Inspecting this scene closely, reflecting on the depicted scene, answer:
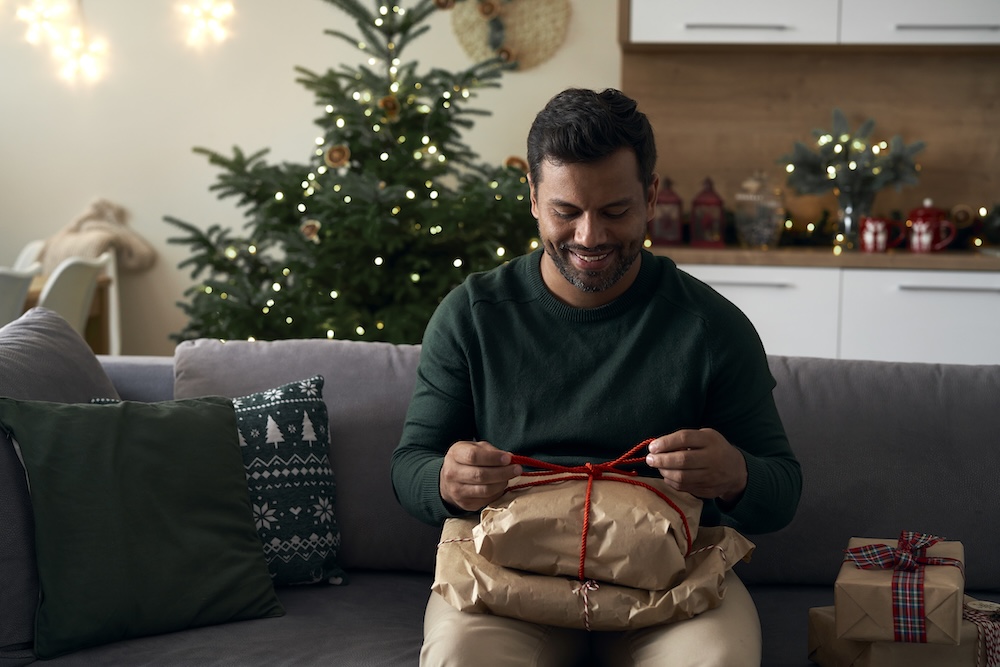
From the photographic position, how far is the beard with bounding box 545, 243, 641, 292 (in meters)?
1.61

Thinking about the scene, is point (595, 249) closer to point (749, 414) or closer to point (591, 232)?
point (591, 232)

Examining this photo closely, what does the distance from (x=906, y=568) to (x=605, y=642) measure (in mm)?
447

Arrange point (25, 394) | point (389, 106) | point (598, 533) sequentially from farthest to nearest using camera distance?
point (389, 106) → point (25, 394) → point (598, 533)

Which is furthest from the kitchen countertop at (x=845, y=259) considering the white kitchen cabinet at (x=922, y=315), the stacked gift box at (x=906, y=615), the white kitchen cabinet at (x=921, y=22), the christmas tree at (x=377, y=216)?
the stacked gift box at (x=906, y=615)

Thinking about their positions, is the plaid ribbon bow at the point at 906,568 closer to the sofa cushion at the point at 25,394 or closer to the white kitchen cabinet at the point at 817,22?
the sofa cushion at the point at 25,394

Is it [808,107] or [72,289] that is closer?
[72,289]

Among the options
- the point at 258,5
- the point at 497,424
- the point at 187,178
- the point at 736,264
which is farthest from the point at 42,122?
the point at 497,424

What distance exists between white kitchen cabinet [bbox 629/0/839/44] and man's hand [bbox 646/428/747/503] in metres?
2.62

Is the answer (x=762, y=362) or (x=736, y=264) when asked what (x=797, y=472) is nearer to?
(x=762, y=362)

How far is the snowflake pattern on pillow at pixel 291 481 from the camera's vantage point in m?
1.86

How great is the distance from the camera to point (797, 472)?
166 cm

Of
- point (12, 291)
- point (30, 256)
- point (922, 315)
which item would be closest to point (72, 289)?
point (12, 291)

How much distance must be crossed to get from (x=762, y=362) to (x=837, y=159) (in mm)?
2448

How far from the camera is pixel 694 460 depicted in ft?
4.77
